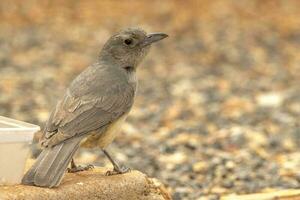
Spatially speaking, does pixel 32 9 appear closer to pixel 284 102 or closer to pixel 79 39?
pixel 79 39

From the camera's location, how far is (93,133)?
5406mm

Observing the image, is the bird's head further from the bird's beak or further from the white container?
the white container

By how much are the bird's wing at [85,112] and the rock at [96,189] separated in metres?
0.28

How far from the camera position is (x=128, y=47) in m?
6.12

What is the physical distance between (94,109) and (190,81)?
7031mm

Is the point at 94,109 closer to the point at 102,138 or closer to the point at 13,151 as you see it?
the point at 102,138

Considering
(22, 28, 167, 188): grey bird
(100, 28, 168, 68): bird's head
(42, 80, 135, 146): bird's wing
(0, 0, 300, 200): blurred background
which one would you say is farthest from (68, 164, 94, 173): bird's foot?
(0, 0, 300, 200): blurred background

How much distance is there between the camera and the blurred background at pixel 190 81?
8.02m

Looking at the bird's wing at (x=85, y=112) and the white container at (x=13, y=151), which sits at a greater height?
the bird's wing at (x=85, y=112)

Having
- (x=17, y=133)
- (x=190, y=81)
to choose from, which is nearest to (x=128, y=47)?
(x=17, y=133)

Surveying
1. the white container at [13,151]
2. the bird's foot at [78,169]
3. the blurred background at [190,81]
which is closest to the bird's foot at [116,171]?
the bird's foot at [78,169]

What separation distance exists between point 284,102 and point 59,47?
17.0 feet

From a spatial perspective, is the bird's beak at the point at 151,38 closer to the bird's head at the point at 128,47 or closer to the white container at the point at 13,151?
the bird's head at the point at 128,47

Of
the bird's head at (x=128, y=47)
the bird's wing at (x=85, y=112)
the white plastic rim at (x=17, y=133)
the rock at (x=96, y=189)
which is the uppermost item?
the bird's head at (x=128, y=47)
